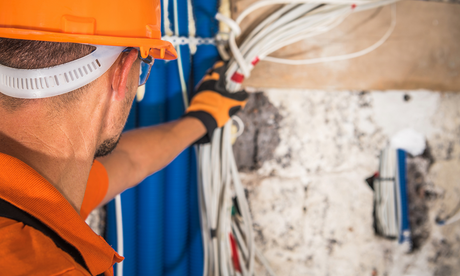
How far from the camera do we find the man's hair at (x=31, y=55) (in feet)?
1.51

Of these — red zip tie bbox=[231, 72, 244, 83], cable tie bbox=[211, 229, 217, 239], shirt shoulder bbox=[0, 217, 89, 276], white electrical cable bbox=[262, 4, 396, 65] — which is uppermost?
white electrical cable bbox=[262, 4, 396, 65]

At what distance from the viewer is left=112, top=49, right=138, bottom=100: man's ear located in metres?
0.57

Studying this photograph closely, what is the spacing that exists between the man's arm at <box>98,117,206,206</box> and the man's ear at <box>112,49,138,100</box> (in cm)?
35

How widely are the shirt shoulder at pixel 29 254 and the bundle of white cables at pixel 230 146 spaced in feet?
1.93

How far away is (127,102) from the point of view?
63cm

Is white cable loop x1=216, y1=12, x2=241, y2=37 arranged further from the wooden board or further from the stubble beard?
the stubble beard

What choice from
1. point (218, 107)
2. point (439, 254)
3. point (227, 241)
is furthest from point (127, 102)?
point (439, 254)

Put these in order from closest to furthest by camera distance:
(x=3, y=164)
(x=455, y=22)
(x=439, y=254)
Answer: (x=3, y=164) → (x=455, y=22) → (x=439, y=254)

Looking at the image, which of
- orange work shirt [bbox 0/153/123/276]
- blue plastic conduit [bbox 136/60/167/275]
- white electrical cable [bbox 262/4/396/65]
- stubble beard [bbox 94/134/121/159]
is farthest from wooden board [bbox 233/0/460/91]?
orange work shirt [bbox 0/153/123/276]

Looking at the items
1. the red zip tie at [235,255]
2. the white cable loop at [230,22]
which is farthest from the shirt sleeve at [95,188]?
the white cable loop at [230,22]

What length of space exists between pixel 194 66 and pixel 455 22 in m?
1.17

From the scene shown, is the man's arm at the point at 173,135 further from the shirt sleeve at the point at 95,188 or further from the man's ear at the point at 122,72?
the man's ear at the point at 122,72

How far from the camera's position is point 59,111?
0.50 m

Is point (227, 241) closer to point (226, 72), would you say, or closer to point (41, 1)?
point (226, 72)
